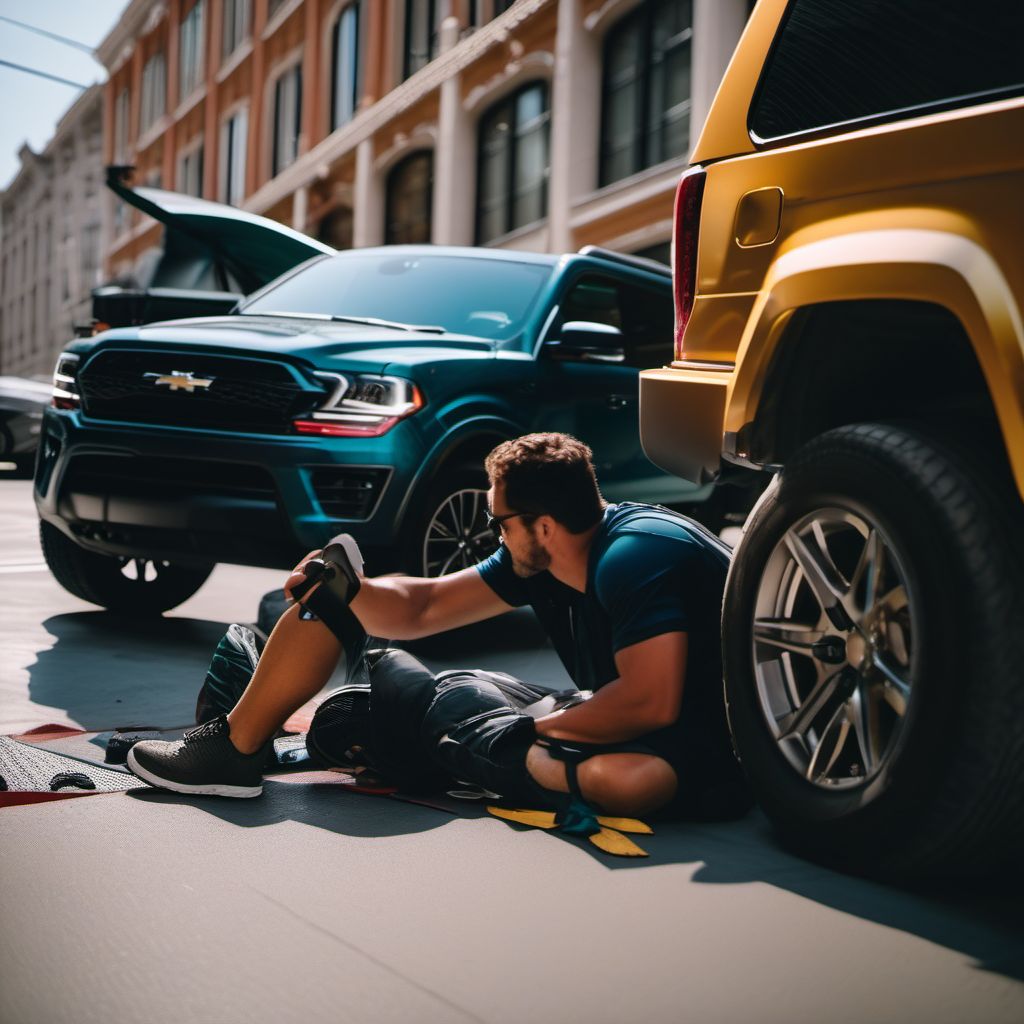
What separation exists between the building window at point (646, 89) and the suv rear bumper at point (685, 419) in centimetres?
1383

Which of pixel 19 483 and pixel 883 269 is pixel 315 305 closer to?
pixel 883 269

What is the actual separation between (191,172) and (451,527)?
115 ft

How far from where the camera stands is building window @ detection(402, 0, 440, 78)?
23.6 m

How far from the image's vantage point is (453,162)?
22531 millimetres

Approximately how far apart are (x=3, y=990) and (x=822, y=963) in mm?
1433

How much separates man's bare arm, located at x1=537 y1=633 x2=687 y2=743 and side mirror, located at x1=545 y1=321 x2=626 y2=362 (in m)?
3.08

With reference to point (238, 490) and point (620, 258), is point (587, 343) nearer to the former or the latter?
point (620, 258)

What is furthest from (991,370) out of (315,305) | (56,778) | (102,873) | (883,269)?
(315,305)

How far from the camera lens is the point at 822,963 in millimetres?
2553

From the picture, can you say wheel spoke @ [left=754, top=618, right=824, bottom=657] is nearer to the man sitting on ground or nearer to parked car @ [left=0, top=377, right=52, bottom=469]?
the man sitting on ground

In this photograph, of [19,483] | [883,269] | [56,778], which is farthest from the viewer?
[19,483]

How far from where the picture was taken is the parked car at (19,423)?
1584cm

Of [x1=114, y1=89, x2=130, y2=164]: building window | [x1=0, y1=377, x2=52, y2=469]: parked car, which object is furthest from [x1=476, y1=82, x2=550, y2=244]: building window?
[x1=114, y1=89, x2=130, y2=164]: building window

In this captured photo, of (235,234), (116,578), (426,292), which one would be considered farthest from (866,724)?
(235,234)
